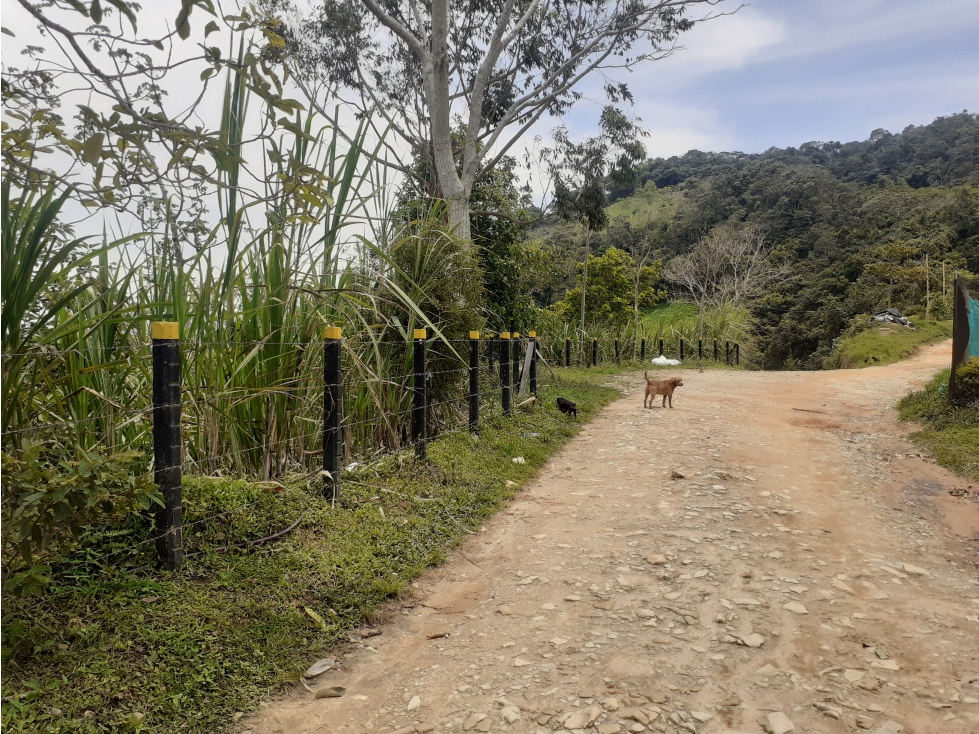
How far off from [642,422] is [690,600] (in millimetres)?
5471

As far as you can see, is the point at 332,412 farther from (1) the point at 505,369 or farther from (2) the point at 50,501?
(1) the point at 505,369

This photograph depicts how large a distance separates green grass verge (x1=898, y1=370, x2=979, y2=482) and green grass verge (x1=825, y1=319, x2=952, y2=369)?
481 inches

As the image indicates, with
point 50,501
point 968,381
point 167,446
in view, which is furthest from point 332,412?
point 968,381

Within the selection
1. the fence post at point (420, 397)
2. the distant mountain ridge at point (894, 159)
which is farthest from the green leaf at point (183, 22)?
the distant mountain ridge at point (894, 159)

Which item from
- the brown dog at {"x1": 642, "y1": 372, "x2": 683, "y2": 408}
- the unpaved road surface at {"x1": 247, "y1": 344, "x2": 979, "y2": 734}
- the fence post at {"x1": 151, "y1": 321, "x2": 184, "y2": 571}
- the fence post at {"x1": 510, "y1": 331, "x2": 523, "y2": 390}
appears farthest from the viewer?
the brown dog at {"x1": 642, "y1": 372, "x2": 683, "y2": 408}

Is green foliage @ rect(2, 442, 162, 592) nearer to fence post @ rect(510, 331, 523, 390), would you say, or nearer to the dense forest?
fence post @ rect(510, 331, 523, 390)

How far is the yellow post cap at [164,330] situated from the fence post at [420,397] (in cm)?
237

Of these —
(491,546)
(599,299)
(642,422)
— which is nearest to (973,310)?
(642,422)

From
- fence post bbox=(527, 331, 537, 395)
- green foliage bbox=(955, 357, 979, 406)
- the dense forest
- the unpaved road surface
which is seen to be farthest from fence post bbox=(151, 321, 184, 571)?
the dense forest

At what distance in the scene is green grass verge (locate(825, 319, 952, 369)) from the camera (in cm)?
2052

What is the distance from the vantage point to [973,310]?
305 inches

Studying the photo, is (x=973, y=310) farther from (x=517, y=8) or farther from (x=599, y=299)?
(x=599, y=299)

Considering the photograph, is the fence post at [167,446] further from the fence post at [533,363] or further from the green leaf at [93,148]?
the fence post at [533,363]

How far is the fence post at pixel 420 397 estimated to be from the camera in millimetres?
5016
